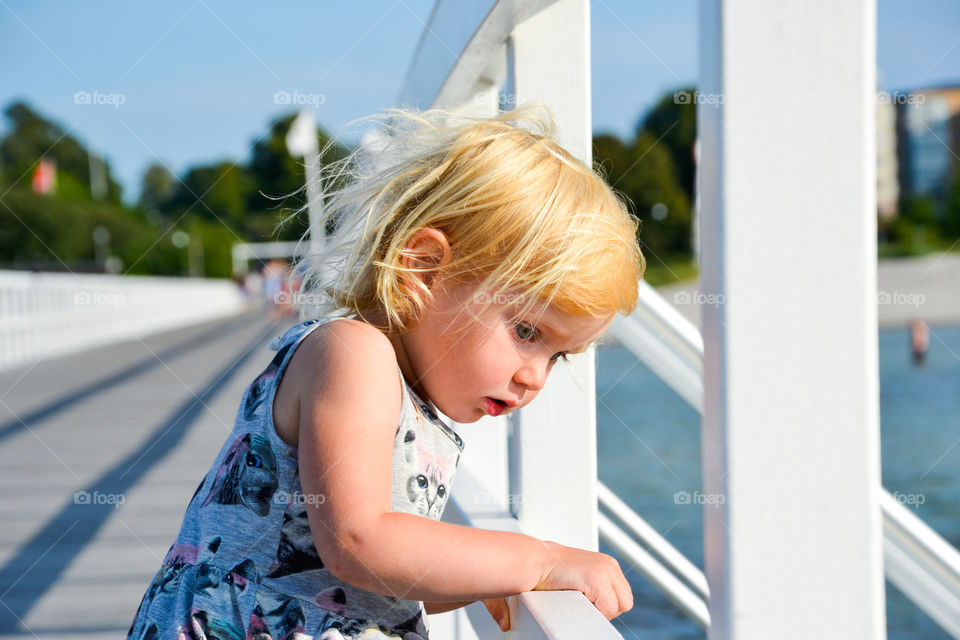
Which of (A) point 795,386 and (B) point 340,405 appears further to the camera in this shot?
(B) point 340,405

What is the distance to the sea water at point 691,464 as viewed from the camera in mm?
8742

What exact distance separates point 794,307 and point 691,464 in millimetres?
13138

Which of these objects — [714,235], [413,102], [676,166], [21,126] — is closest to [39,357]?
[413,102]

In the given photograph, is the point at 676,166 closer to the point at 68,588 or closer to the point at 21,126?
the point at 68,588

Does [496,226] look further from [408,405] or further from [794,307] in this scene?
[794,307]

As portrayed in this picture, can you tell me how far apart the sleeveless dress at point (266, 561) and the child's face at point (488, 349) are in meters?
0.05

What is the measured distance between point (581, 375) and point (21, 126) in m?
80.2

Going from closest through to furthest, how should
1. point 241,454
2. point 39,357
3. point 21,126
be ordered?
point 241,454
point 39,357
point 21,126

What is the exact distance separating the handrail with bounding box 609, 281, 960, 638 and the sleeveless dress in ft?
1.18

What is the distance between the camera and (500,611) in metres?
1.05

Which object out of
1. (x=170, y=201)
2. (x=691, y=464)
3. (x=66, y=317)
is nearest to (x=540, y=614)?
(x=66, y=317)

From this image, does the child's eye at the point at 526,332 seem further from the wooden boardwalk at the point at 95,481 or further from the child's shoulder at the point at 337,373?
the wooden boardwalk at the point at 95,481

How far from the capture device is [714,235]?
23.6 inches

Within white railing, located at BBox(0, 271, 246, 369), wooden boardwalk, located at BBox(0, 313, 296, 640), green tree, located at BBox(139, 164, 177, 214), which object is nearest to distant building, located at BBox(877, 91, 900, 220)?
white railing, located at BBox(0, 271, 246, 369)
